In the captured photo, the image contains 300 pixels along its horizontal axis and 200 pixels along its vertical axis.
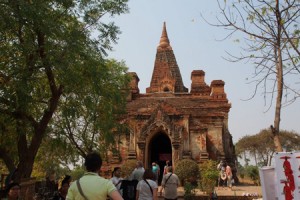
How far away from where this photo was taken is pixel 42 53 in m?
8.49

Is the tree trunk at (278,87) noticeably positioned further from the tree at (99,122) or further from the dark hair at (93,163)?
the tree at (99,122)

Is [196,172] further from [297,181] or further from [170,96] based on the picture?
[297,181]

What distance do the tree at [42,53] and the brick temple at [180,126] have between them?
10.5 m

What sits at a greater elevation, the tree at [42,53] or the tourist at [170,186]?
the tree at [42,53]

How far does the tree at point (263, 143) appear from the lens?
39.2 metres

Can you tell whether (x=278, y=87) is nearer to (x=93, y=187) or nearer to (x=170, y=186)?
(x=170, y=186)

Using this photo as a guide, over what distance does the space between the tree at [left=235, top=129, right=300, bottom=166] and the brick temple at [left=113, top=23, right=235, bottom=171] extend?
1548 centimetres

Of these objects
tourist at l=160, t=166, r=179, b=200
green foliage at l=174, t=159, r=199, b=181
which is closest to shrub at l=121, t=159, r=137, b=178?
green foliage at l=174, t=159, r=199, b=181

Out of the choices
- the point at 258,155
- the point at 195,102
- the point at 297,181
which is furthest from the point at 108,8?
the point at 258,155

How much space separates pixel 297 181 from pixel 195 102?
2043 cm

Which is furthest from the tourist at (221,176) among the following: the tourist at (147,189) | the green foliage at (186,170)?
the tourist at (147,189)

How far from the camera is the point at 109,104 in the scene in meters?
15.2

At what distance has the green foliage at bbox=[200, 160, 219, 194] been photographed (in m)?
12.9

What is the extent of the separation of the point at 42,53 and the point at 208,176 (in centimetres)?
1073
